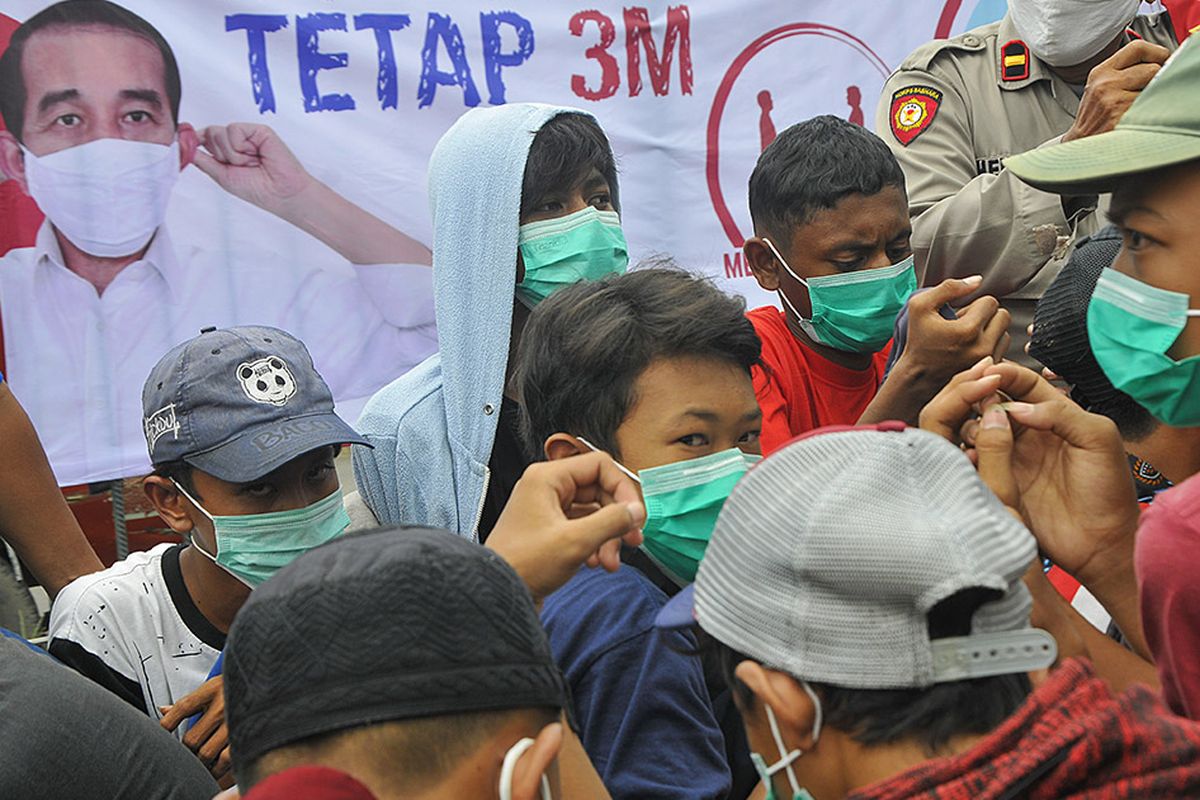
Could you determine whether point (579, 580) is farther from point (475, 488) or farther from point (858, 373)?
point (858, 373)

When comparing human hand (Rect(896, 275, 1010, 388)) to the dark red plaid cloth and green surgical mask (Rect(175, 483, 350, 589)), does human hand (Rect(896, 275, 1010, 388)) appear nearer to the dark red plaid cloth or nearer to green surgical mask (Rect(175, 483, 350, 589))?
green surgical mask (Rect(175, 483, 350, 589))

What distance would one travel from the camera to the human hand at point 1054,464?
2242mm

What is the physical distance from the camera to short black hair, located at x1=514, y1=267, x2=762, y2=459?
2.65m

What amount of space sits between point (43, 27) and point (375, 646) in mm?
3505

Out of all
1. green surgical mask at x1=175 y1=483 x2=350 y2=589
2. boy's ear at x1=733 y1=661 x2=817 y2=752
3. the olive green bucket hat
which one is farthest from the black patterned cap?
green surgical mask at x1=175 y1=483 x2=350 y2=589

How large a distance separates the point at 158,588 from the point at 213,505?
23 centimetres

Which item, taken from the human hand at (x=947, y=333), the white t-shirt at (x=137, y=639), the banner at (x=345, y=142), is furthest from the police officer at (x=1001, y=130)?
the white t-shirt at (x=137, y=639)

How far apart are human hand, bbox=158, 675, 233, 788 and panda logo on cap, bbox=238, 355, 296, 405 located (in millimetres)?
722

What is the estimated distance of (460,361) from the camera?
135 inches

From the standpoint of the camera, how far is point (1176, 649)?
A: 1658 mm

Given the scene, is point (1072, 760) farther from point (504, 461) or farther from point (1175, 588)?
point (504, 461)

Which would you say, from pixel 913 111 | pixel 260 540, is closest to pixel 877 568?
pixel 260 540

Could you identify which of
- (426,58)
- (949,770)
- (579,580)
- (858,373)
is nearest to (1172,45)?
(858,373)

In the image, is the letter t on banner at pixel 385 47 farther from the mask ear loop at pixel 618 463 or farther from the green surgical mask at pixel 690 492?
the green surgical mask at pixel 690 492
